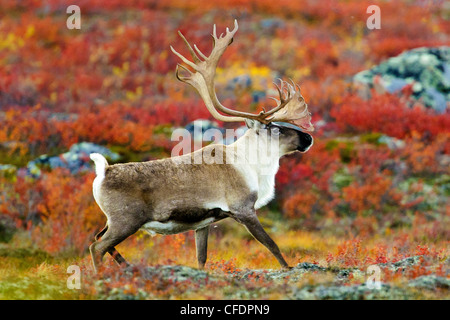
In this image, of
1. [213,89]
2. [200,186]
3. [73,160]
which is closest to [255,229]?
[200,186]

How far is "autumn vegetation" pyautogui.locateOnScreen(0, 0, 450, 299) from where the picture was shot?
798cm

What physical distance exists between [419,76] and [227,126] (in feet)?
16.8

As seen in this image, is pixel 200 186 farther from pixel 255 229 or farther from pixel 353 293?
pixel 353 293

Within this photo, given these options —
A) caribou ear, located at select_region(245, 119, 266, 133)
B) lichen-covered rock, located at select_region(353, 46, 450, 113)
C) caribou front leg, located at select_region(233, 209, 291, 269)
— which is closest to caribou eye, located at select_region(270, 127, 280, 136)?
caribou ear, located at select_region(245, 119, 266, 133)

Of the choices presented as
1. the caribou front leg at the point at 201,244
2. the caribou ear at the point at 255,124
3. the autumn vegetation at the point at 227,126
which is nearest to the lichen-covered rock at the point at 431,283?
the autumn vegetation at the point at 227,126

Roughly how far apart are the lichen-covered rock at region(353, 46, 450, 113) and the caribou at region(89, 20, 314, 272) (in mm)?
8472

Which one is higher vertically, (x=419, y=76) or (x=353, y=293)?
(x=419, y=76)

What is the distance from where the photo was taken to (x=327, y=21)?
22.2 m

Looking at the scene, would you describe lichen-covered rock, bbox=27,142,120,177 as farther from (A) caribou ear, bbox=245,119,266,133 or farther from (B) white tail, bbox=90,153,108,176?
(B) white tail, bbox=90,153,108,176

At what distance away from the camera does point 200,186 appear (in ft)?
20.8

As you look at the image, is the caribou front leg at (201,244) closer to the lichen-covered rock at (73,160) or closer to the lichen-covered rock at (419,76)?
the lichen-covered rock at (73,160)

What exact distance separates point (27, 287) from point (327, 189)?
7.24 metres
